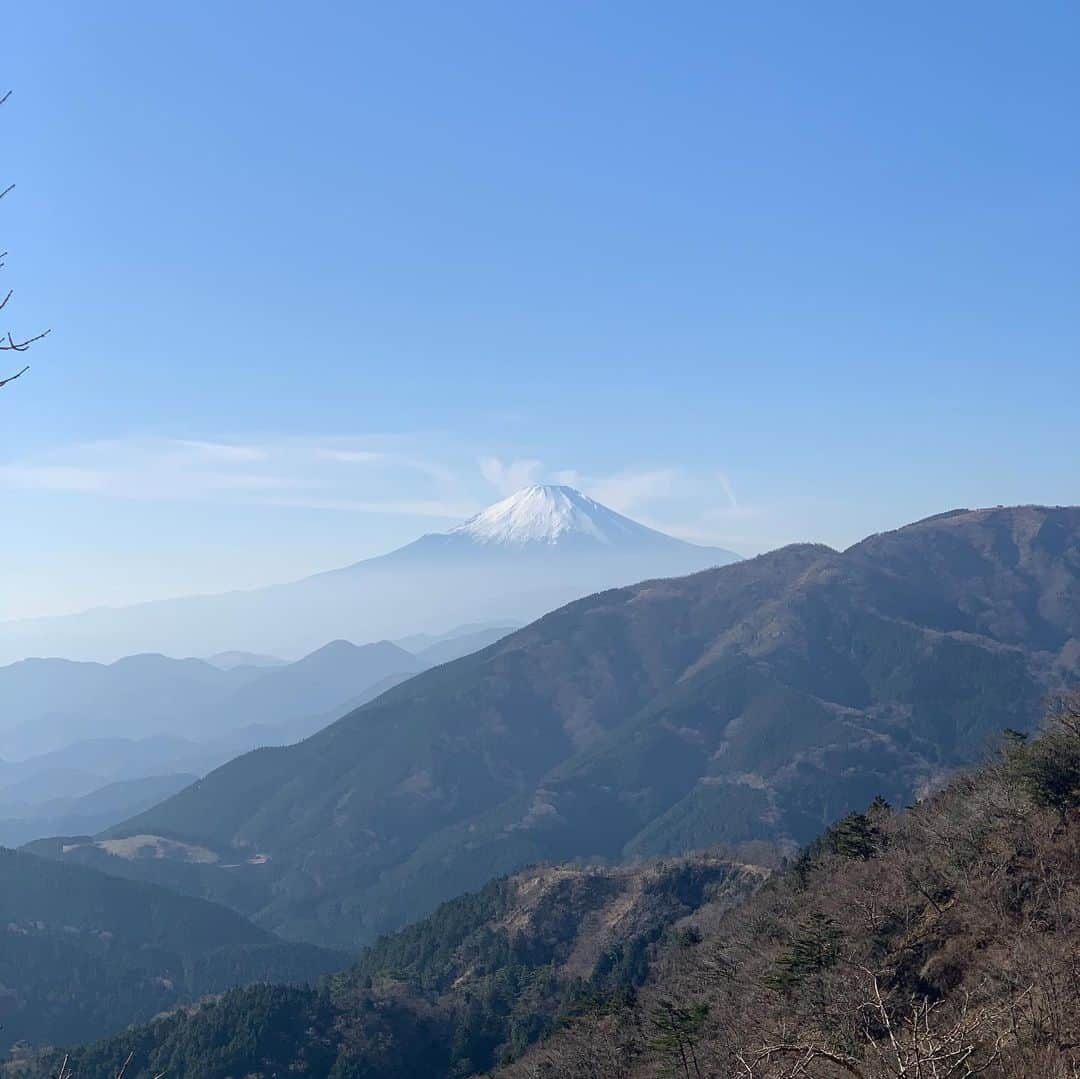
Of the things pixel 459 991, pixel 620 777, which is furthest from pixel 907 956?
pixel 620 777

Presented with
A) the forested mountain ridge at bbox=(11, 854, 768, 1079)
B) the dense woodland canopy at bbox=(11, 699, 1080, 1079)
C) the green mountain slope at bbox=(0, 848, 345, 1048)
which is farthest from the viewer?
the green mountain slope at bbox=(0, 848, 345, 1048)

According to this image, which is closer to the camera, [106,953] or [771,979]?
[771,979]

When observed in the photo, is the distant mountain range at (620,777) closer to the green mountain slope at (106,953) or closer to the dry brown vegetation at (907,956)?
the green mountain slope at (106,953)

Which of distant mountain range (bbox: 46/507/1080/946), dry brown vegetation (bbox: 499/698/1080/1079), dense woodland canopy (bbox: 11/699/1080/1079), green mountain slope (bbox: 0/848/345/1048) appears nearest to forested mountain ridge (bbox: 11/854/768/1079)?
dense woodland canopy (bbox: 11/699/1080/1079)

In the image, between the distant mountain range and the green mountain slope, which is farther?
the distant mountain range

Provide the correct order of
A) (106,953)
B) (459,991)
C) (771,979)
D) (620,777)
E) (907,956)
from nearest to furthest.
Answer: (907,956), (771,979), (459,991), (106,953), (620,777)

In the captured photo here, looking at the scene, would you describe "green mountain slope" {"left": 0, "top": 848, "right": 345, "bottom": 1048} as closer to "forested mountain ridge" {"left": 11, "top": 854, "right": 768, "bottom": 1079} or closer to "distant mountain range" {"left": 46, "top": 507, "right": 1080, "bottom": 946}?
"distant mountain range" {"left": 46, "top": 507, "right": 1080, "bottom": 946}

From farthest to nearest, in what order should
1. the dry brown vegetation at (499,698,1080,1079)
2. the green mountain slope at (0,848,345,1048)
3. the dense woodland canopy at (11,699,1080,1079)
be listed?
1. the green mountain slope at (0,848,345,1048)
2. the dry brown vegetation at (499,698,1080,1079)
3. the dense woodland canopy at (11,699,1080,1079)

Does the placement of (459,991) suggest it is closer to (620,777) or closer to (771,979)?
(771,979)
